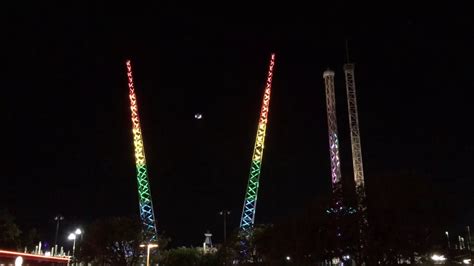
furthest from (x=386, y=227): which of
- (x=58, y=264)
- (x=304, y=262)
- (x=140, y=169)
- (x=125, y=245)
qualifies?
(x=140, y=169)

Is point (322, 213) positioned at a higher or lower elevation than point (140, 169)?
lower

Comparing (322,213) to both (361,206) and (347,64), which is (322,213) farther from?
(347,64)

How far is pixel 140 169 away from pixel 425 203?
226 feet

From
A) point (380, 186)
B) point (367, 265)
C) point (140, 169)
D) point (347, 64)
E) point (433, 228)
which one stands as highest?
point (347, 64)

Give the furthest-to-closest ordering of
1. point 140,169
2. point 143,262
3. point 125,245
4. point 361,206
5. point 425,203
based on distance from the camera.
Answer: point 140,169
point 143,262
point 125,245
point 361,206
point 425,203

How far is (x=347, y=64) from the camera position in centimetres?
9800

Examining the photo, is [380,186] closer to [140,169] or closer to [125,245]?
[125,245]

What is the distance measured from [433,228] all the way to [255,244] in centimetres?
4721

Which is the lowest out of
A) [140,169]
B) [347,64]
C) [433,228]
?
[433,228]

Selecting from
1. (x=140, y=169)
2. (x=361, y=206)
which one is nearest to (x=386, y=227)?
(x=361, y=206)

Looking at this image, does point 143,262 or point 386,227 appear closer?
point 386,227

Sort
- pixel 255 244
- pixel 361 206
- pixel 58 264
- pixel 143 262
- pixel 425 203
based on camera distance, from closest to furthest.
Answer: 1. pixel 425 203
2. pixel 361 206
3. pixel 58 264
4. pixel 255 244
5. pixel 143 262

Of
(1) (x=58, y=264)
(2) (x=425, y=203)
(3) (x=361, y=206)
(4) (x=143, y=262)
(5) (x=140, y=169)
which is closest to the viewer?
(2) (x=425, y=203)

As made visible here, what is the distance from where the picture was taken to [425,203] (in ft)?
154
